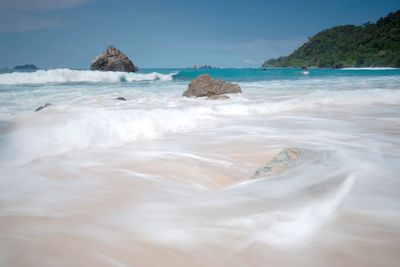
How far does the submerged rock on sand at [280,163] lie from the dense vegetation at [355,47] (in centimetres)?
7754

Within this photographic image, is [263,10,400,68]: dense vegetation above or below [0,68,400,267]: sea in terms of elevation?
above

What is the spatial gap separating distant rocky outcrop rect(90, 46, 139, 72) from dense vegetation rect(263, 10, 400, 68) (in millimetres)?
59842

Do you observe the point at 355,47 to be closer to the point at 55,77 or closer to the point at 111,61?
the point at 111,61

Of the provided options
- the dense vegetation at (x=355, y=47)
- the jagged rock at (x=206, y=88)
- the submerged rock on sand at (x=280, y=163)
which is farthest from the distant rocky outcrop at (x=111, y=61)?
the dense vegetation at (x=355, y=47)

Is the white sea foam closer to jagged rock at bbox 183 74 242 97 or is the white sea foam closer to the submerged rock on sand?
jagged rock at bbox 183 74 242 97

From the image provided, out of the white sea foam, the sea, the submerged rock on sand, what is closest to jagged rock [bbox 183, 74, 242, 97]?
the sea

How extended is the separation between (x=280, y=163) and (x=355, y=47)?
10250 centimetres

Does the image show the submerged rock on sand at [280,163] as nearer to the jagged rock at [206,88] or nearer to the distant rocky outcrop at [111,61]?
the jagged rock at [206,88]

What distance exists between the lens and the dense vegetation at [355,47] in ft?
245

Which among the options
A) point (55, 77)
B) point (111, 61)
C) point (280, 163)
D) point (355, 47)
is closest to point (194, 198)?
point (280, 163)

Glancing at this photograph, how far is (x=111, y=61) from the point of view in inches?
1778

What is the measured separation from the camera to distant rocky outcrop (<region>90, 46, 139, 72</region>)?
147 feet

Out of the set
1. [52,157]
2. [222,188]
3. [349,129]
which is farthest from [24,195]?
[349,129]

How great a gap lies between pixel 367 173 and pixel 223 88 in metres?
9.13
